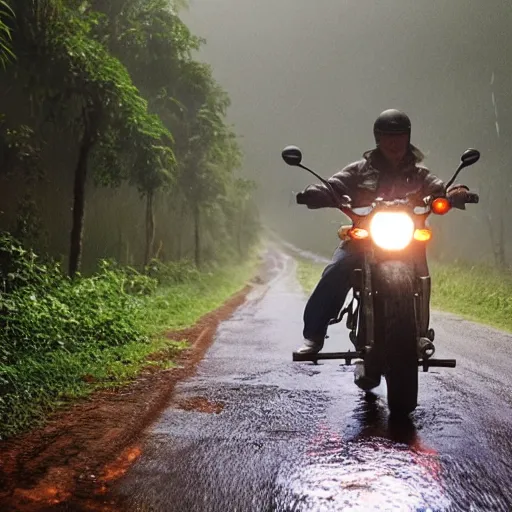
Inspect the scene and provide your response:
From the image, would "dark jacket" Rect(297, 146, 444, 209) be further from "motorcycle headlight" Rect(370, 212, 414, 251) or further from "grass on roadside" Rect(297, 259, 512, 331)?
"grass on roadside" Rect(297, 259, 512, 331)

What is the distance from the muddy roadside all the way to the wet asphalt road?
0.43ft

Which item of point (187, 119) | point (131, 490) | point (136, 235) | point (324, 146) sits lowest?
point (131, 490)

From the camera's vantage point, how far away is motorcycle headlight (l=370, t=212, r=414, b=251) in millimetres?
3674

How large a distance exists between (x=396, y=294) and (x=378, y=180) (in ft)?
4.72

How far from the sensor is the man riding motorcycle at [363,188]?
4.42m

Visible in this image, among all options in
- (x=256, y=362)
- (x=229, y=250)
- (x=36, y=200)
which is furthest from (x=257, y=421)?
(x=229, y=250)

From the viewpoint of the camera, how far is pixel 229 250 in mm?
36312

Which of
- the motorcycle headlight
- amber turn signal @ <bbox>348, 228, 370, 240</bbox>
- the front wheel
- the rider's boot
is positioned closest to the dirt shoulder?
the rider's boot

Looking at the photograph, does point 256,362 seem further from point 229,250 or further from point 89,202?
point 229,250

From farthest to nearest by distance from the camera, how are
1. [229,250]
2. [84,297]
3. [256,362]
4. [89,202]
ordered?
[229,250], [89,202], [84,297], [256,362]

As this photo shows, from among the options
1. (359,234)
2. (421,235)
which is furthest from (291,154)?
(421,235)

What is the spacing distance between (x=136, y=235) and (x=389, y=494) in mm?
16610

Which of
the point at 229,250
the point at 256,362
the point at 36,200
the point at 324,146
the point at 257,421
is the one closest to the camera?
the point at 257,421

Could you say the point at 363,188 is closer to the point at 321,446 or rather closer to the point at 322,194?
the point at 322,194
